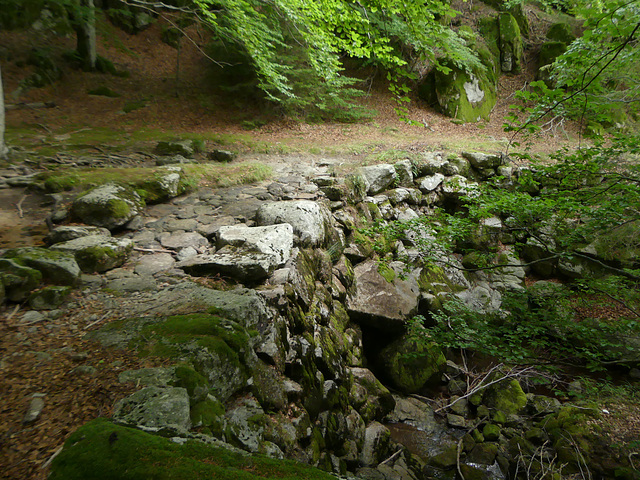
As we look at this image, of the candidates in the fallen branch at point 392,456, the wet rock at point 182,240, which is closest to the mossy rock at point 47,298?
the wet rock at point 182,240

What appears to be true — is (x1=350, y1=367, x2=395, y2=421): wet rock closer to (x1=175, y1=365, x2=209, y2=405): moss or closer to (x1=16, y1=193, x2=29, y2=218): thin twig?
(x1=175, y1=365, x2=209, y2=405): moss

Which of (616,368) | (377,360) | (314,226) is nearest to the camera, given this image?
(314,226)

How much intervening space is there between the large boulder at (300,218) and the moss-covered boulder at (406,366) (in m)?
2.69

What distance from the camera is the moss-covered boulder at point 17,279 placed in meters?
2.80

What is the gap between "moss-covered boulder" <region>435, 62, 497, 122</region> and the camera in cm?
1518

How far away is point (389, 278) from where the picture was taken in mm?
6688

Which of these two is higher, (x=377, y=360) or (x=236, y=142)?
(x=236, y=142)

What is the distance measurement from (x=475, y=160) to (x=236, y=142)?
8.13 meters

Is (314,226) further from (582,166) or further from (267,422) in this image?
(582,166)

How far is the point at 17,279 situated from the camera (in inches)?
111

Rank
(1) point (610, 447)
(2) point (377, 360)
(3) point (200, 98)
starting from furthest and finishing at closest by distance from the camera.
Result: (3) point (200, 98)
(2) point (377, 360)
(1) point (610, 447)

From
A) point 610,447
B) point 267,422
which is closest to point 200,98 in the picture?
point 267,422

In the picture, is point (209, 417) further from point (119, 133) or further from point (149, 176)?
point (119, 133)

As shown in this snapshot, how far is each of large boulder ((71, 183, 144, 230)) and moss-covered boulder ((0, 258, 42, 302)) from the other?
1564mm
